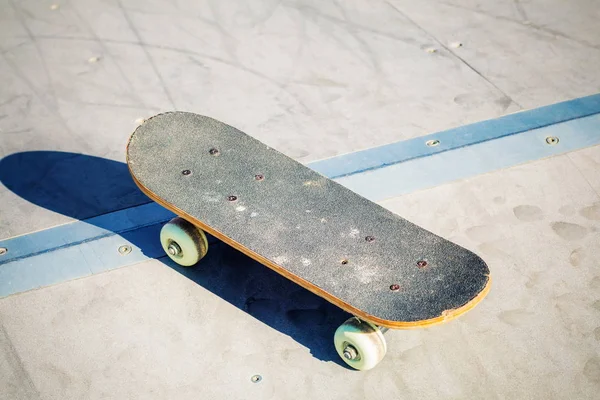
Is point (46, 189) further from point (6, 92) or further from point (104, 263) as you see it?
point (6, 92)

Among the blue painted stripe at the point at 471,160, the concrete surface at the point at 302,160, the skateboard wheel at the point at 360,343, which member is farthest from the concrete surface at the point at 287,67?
the skateboard wheel at the point at 360,343

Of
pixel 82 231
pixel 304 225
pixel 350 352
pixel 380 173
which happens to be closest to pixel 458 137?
pixel 380 173

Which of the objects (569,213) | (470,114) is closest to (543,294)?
(569,213)

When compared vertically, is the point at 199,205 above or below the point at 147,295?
above

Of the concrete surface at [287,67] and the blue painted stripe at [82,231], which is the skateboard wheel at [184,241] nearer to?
the blue painted stripe at [82,231]

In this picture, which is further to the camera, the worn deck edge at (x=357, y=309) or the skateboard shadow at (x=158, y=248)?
the skateboard shadow at (x=158, y=248)

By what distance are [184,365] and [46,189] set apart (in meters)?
1.62

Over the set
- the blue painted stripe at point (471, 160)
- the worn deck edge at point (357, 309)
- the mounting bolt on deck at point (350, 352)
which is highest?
the worn deck edge at point (357, 309)

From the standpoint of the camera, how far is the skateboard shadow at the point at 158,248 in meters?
3.96

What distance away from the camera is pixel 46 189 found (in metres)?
4.75

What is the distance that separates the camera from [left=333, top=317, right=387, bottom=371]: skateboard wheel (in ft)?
11.8

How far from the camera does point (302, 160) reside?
16.3 feet

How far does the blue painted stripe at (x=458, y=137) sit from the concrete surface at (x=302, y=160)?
10cm

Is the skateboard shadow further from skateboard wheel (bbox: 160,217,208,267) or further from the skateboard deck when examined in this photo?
the skateboard deck
